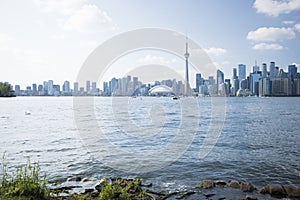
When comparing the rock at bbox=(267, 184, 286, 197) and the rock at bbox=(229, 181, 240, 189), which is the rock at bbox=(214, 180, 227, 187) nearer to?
the rock at bbox=(229, 181, 240, 189)

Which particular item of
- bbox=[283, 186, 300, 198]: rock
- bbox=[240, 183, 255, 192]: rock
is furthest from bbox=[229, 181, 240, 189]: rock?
bbox=[283, 186, 300, 198]: rock

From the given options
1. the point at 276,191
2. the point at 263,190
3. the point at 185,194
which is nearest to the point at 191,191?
the point at 185,194

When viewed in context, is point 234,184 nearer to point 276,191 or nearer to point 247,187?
point 247,187

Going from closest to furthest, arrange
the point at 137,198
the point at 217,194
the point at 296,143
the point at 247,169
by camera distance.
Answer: the point at 137,198 → the point at 217,194 → the point at 247,169 → the point at 296,143

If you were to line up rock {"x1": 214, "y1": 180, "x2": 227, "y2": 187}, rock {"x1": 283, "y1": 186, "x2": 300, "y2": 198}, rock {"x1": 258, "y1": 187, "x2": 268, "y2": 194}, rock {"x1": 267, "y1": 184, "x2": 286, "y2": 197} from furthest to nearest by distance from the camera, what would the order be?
rock {"x1": 214, "y1": 180, "x2": 227, "y2": 187} → rock {"x1": 258, "y1": 187, "x2": 268, "y2": 194} → rock {"x1": 267, "y1": 184, "x2": 286, "y2": 197} → rock {"x1": 283, "y1": 186, "x2": 300, "y2": 198}

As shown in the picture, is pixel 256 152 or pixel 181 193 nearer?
pixel 181 193

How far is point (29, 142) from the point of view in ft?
83.5

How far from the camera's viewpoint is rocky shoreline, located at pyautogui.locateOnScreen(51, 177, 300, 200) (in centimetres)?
1088

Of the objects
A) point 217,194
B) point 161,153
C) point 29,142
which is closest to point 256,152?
point 161,153

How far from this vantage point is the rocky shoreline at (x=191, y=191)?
10.9 m

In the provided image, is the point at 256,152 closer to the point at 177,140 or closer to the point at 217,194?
the point at 177,140

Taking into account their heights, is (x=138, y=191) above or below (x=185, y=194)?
above

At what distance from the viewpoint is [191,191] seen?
38.8ft

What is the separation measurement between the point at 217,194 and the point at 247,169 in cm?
526
